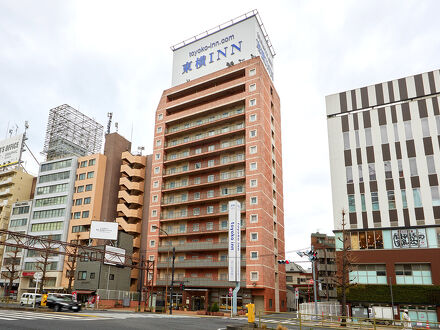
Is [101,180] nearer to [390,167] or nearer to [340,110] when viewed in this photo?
[340,110]

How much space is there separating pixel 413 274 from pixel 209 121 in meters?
41.9

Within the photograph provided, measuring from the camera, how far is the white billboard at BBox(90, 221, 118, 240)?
209ft

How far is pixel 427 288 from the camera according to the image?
4388 cm

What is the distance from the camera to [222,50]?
7425 cm

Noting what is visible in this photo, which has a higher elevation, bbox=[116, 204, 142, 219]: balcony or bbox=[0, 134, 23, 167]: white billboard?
bbox=[0, 134, 23, 167]: white billboard

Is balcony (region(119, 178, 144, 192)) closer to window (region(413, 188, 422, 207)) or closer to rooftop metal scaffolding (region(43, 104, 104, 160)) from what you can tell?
rooftop metal scaffolding (region(43, 104, 104, 160))

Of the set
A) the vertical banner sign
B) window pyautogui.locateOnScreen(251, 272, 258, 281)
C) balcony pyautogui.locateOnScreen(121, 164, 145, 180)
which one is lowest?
window pyautogui.locateOnScreen(251, 272, 258, 281)

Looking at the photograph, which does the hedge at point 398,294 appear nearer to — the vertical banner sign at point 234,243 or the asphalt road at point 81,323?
the vertical banner sign at point 234,243

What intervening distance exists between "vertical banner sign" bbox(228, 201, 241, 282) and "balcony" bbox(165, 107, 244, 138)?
59.4 feet

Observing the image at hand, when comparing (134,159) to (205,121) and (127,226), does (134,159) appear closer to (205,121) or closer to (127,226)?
(127,226)

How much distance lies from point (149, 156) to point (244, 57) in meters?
30.6

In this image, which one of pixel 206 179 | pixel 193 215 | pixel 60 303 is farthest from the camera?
pixel 206 179

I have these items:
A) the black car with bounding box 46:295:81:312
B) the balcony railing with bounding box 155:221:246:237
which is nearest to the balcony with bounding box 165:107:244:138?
the balcony railing with bounding box 155:221:246:237

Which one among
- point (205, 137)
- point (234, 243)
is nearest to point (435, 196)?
point (234, 243)
